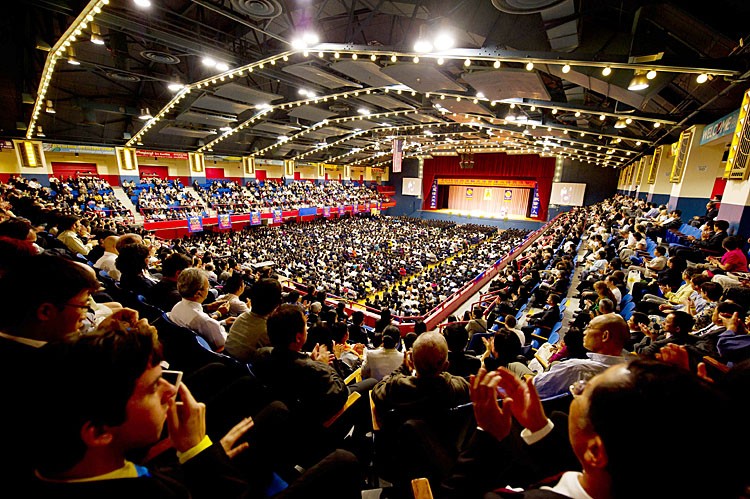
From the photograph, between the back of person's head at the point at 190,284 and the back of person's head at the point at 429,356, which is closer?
the back of person's head at the point at 429,356

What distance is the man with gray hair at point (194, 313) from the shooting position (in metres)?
2.74

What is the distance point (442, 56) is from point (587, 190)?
27.6m

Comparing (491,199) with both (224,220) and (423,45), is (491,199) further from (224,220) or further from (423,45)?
(423,45)

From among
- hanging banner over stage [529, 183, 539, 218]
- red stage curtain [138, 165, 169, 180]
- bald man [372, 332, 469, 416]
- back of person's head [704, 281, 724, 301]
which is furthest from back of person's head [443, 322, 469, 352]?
hanging banner over stage [529, 183, 539, 218]

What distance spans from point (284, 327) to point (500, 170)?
3340 centimetres

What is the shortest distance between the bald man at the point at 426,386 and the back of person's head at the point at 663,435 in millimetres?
1102

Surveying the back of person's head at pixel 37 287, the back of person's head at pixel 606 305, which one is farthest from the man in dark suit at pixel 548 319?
the back of person's head at pixel 37 287

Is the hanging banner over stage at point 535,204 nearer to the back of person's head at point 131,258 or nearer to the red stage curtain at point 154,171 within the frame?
the red stage curtain at point 154,171

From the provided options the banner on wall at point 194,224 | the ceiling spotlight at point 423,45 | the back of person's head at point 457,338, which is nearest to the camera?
the back of person's head at point 457,338

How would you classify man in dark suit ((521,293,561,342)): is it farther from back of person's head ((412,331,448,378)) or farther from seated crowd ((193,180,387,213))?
seated crowd ((193,180,387,213))

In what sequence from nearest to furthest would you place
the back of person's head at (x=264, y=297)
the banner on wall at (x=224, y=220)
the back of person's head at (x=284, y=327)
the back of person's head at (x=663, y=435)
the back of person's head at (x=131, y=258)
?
the back of person's head at (x=663, y=435)
the back of person's head at (x=284, y=327)
the back of person's head at (x=264, y=297)
the back of person's head at (x=131, y=258)
the banner on wall at (x=224, y=220)

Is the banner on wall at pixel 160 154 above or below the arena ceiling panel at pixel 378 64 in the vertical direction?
below

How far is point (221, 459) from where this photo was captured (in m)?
1.26

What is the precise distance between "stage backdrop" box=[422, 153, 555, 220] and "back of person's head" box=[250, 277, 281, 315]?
32181 millimetres
